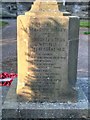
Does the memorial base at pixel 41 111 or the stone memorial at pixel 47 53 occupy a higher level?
the stone memorial at pixel 47 53

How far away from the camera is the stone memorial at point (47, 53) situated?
6.38 m

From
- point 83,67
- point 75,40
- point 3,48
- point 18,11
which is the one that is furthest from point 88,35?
point 18,11

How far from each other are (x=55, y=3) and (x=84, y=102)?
5.40 ft

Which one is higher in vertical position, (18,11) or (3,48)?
(3,48)

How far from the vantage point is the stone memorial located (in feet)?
20.9

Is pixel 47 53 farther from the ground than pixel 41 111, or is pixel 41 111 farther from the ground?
pixel 47 53

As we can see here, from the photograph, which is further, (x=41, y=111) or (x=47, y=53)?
(x=47, y=53)

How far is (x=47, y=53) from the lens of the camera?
255 inches

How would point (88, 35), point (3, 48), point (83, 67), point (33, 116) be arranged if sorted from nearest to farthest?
point (33, 116), point (83, 67), point (3, 48), point (88, 35)

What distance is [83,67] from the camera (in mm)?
11867

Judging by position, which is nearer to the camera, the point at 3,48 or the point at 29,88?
the point at 29,88

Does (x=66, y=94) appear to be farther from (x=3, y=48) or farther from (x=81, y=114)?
(x=3, y=48)

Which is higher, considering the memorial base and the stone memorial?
the stone memorial

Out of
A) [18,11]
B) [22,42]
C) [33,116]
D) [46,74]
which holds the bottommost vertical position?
[18,11]
